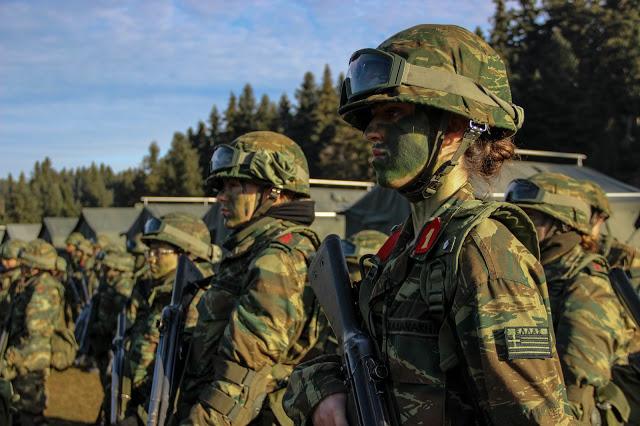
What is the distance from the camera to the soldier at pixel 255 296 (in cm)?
339

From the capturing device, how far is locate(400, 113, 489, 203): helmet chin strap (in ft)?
6.54

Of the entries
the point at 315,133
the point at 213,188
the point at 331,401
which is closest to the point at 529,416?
the point at 331,401

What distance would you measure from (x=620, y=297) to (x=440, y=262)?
2583 millimetres

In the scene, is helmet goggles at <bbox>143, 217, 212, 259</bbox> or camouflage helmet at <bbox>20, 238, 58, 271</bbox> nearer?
helmet goggles at <bbox>143, 217, 212, 259</bbox>

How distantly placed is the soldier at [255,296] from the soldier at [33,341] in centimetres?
518

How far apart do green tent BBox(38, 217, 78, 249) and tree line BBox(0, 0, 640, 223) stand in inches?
257

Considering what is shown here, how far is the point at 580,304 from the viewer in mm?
3750

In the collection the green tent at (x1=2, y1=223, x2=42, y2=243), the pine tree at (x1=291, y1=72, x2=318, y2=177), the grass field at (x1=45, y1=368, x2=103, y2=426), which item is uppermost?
the pine tree at (x1=291, y1=72, x2=318, y2=177)

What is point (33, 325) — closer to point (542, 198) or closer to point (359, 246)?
point (359, 246)

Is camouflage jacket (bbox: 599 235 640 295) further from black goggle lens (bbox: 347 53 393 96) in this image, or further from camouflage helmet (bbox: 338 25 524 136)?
black goggle lens (bbox: 347 53 393 96)

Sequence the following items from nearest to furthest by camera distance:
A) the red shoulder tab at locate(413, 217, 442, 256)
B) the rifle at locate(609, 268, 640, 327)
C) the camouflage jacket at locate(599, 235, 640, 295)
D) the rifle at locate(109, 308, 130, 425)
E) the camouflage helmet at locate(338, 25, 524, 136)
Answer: the red shoulder tab at locate(413, 217, 442, 256) < the camouflage helmet at locate(338, 25, 524, 136) < the rifle at locate(609, 268, 640, 327) < the rifle at locate(109, 308, 130, 425) < the camouflage jacket at locate(599, 235, 640, 295)

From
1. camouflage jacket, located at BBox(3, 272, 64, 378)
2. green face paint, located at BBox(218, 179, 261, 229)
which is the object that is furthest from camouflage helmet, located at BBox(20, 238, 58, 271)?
green face paint, located at BBox(218, 179, 261, 229)

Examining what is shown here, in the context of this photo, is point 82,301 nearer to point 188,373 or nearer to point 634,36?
point 188,373

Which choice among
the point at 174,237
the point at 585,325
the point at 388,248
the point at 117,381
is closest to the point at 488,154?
the point at 388,248
